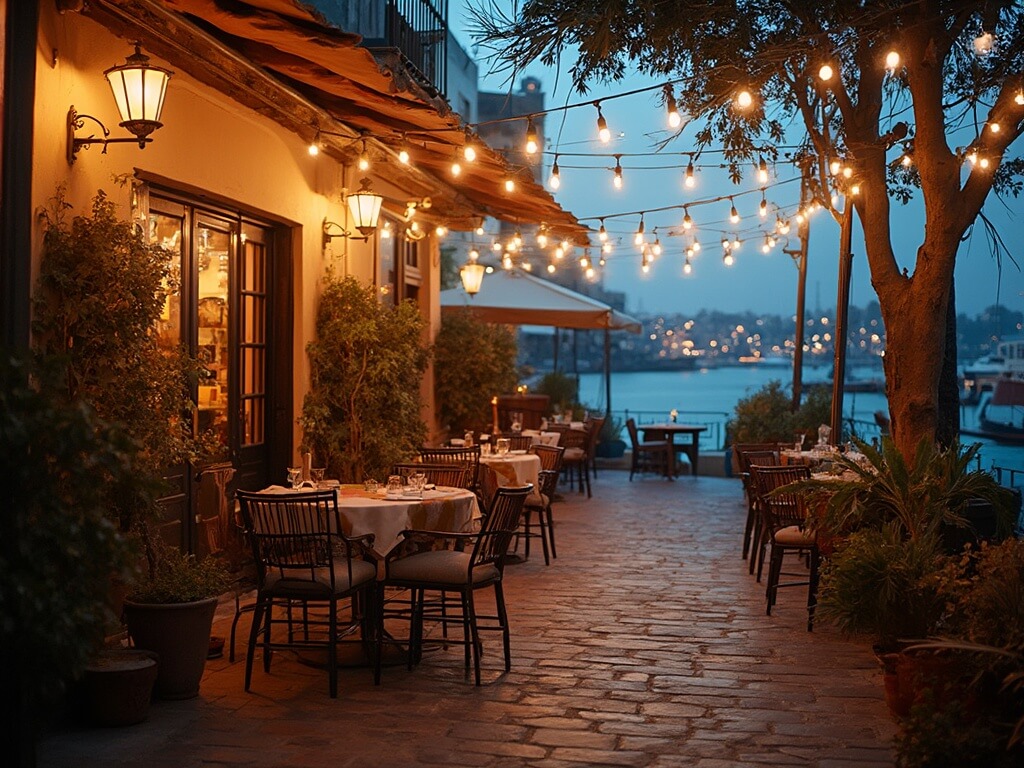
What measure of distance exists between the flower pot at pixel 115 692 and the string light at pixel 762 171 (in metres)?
7.10

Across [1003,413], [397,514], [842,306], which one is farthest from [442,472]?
[1003,413]

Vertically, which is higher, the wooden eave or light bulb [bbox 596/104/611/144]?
the wooden eave

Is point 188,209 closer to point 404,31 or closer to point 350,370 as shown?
point 350,370

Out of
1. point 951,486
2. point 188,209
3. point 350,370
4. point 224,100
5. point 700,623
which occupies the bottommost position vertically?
point 700,623

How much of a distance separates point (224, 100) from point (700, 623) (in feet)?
14.3

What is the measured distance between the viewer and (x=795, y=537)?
7.27 metres

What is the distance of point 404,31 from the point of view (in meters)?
9.74

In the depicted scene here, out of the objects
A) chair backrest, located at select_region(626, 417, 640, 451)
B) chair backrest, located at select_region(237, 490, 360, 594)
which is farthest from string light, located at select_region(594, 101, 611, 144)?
chair backrest, located at select_region(626, 417, 640, 451)

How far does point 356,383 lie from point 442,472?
1.46 metres

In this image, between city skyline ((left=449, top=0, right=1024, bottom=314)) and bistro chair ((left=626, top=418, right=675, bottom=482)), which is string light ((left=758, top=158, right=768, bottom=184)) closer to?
city skyline ((left=449, top=0, right=1024, bottom=314))

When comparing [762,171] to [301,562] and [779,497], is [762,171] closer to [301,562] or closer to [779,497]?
[779,497]

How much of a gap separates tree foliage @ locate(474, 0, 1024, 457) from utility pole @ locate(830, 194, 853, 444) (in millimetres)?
336

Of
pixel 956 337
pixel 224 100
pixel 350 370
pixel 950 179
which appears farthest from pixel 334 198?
pixel 956 337

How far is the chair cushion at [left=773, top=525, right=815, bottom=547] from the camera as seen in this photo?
7180 millimetres
